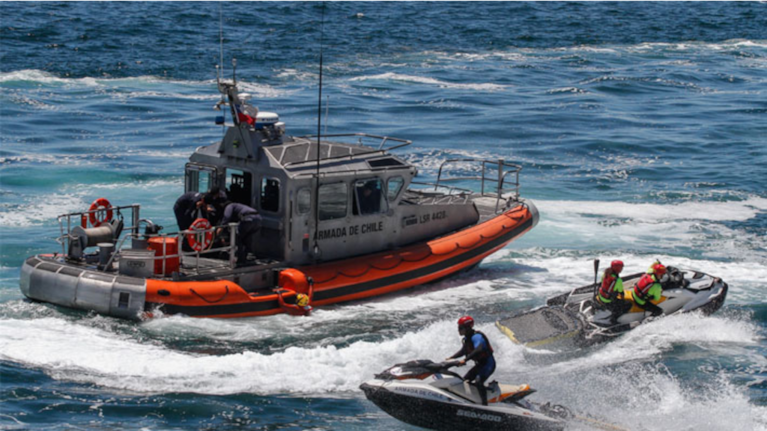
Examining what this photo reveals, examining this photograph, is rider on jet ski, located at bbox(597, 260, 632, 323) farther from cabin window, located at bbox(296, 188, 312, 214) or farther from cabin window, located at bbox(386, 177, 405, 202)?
cabin window, located at bbox(296, 188, 312, 214)

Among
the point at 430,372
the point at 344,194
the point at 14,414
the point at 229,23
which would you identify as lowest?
the point at 14,414

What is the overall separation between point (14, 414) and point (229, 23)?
3914cm

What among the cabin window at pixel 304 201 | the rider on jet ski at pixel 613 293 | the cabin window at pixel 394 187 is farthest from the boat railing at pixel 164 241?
the rider on jet ski at pixel 613 293

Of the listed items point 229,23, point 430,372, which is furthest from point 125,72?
point 430,372

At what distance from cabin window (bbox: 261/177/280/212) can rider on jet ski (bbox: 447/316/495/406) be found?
5.03 m

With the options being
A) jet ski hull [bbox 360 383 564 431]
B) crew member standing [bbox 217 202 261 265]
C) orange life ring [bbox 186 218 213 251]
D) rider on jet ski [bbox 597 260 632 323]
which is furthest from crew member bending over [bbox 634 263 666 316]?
orange life ring [bbox 186 218 213 251]

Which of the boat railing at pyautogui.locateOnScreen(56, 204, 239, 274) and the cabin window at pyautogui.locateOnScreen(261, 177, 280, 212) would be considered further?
the cabin window at pyautogui.locateOnScreen(261, 177, 280, 212)

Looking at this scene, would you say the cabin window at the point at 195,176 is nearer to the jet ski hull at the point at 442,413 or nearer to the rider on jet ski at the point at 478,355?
the jet ski hull at the point at 442,413

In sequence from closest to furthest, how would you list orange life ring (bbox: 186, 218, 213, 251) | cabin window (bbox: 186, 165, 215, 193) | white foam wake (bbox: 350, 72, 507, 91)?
orange life ring (bbox: 186, 218, 213, 251)
cabin window (bbox: 186, 165, 215, 193)
white foam wake (bbox: 350, 72, 507, 91)

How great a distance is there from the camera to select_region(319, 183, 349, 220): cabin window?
1517 centimetres

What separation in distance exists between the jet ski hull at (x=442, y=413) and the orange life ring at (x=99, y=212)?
20.4 feet

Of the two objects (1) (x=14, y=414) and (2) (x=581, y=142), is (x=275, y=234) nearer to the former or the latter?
(1) (x=14, y=414)

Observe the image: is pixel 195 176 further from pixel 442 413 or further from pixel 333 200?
pixel 442 413

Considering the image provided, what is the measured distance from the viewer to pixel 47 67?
3741 centimetres
